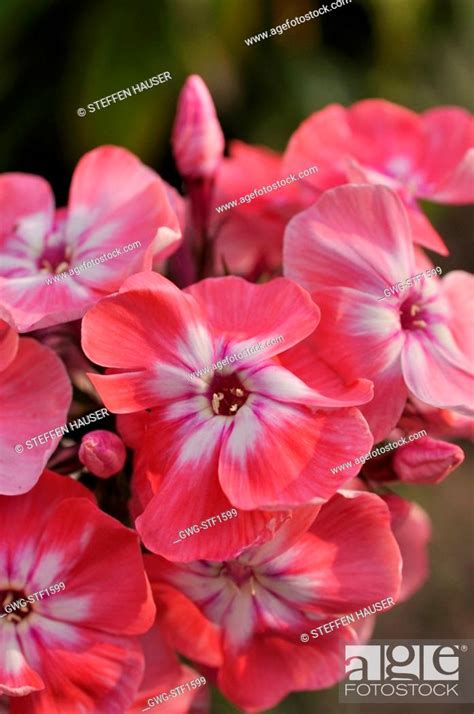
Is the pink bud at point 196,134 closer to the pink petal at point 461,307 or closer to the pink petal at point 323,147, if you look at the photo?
the pink petal at point 323,147

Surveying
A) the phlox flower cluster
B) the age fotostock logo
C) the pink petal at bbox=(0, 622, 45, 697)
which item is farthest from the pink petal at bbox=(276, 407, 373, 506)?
the age fotostock logo

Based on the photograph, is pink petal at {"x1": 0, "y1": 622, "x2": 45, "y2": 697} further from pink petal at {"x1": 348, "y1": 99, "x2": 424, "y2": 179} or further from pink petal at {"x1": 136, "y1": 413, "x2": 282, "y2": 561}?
pink petal at {"x1": 348, "y1": 99, "x2": 424, "y2": 179}

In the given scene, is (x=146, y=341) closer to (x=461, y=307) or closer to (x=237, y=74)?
Result: (x=461, y=307)

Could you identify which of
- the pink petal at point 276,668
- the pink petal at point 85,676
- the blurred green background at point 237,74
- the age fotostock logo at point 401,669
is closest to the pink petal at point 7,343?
the pink petal at point 85,676

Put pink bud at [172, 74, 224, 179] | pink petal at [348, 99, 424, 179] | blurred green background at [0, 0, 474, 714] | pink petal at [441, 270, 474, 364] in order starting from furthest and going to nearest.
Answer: blurred green background at [0, 0, 474, 714] → pink petal at [348, 99, 424, 179] → pink bud at [172, 74, 224, 179] → pink petal at [441, 270, 474, 364]

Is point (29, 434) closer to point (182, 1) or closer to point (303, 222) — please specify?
point (303, 222)

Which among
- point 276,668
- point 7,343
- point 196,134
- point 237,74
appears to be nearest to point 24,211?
point 196,134
